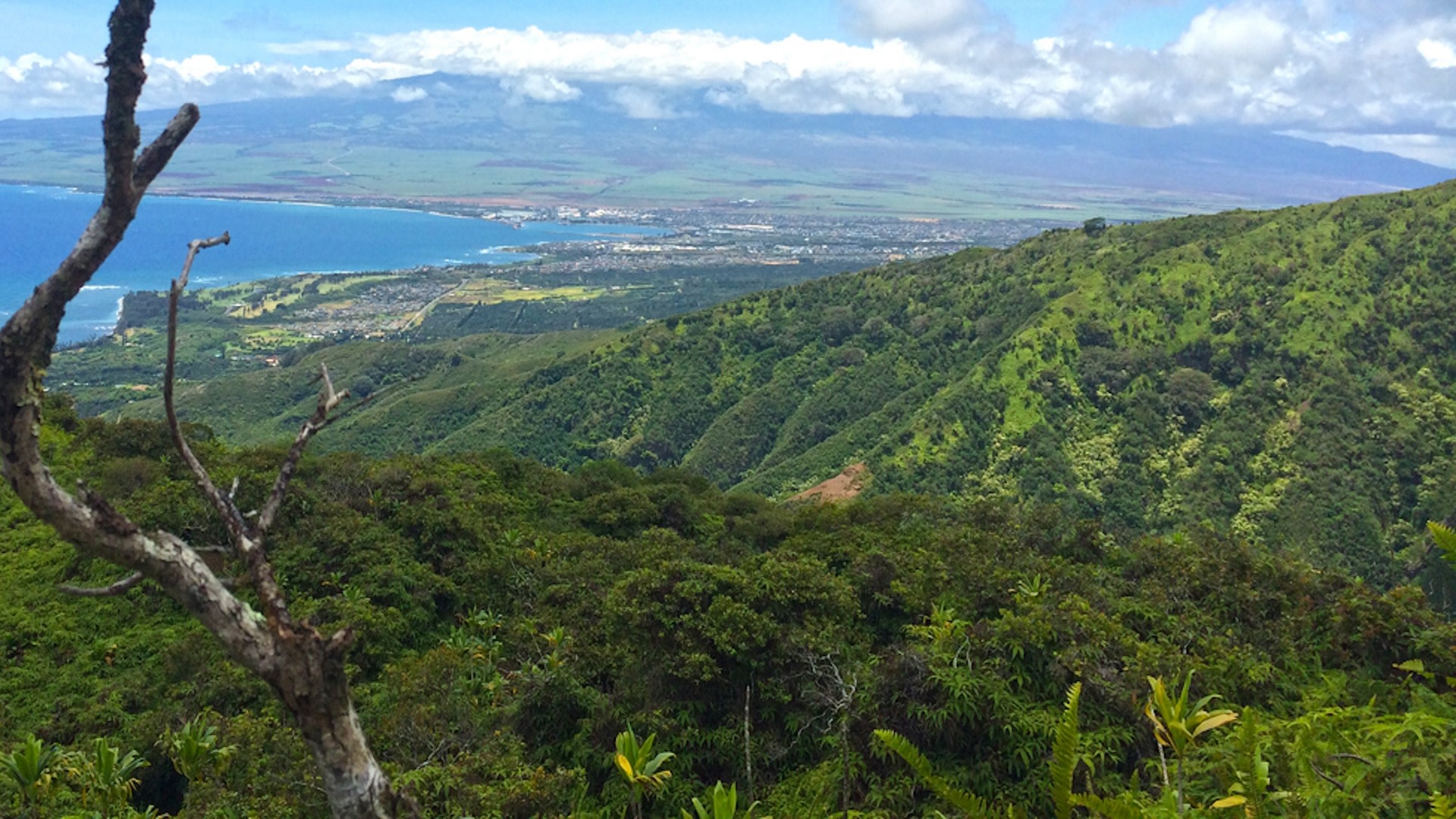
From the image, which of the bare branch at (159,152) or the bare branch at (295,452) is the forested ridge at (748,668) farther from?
the bare branch at (159,152)

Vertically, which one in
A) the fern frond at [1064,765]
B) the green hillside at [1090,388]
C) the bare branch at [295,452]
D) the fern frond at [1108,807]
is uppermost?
the bare branch at [295,452]

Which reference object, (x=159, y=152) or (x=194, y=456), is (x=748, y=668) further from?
(x=159, y=152)

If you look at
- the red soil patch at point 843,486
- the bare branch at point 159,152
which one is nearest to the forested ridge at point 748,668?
the bare branch at point 159,152

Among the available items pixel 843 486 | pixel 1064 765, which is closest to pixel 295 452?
pixel 1064 765

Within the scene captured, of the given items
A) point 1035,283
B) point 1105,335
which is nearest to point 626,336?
point 1035,283

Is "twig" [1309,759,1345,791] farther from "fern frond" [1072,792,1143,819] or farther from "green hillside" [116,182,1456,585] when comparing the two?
"green hillside" [116,182,1456,585]
